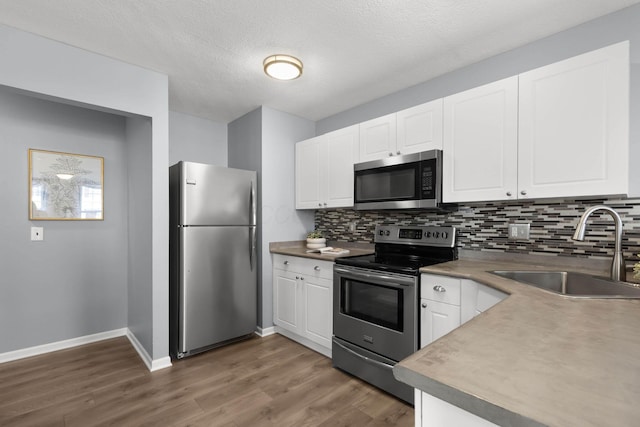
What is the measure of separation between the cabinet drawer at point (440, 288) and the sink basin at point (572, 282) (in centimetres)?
24

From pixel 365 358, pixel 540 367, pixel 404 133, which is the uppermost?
pixel 404 133

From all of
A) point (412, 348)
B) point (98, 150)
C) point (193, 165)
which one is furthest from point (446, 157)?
point (98, 150)

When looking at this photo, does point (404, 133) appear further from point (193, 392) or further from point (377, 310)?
point (193, 392)

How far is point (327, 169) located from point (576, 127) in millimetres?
1964

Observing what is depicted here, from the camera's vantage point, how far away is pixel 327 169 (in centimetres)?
312

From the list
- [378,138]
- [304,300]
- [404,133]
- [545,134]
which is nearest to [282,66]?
[378,138]

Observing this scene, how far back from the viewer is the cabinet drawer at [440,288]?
184 centimetres

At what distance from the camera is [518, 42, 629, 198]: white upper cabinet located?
5.15 feet

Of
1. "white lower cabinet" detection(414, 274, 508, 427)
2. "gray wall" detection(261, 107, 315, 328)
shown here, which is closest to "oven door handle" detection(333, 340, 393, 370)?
"white lower cabinet" detection(414, 274, 508, 427)

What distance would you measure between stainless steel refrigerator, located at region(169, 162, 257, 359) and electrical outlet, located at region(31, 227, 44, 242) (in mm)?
1093

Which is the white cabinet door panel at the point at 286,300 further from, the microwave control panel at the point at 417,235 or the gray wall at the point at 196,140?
the gray wall at the point at 196,140

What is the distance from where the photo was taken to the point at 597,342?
77cm

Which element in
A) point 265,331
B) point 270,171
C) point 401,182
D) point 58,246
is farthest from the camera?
point 270,171

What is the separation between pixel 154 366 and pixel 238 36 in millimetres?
2586
